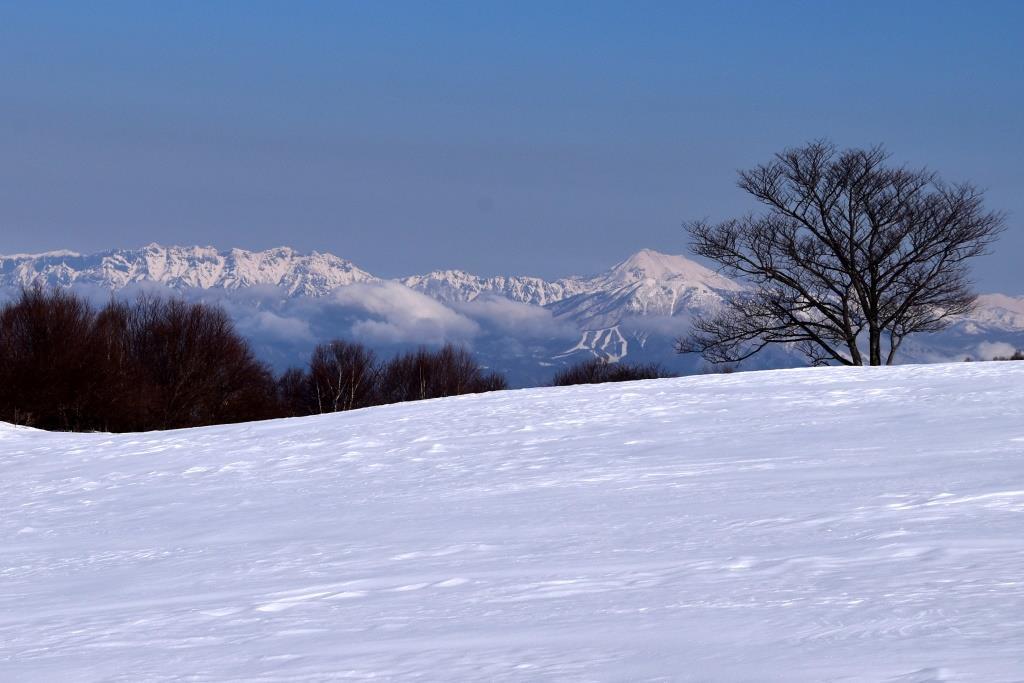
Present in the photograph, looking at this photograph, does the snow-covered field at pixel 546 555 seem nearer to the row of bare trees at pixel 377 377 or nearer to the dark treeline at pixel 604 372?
the dark treeline at pixel 604 372

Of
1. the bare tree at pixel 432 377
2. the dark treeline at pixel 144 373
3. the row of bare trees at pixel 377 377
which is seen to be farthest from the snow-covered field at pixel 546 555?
the bare tree at pixel 432 377

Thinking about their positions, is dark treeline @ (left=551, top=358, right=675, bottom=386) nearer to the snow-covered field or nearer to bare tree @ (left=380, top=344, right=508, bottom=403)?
bare tree @ (left=380, top=344, right=508, bottom=403)

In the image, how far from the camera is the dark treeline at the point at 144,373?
4772 cm

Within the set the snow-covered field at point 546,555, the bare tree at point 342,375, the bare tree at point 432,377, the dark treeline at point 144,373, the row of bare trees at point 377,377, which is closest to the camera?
the snow-covered field at point 546,555

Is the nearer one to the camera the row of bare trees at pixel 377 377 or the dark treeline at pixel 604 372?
the dark treeline at pixel 604 372

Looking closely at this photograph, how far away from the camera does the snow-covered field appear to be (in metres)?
4.91

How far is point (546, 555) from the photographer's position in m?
7.38

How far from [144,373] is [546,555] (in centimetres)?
4975

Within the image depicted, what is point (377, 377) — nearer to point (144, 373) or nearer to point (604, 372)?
point (604, 372)

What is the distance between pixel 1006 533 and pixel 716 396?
12.4 metres

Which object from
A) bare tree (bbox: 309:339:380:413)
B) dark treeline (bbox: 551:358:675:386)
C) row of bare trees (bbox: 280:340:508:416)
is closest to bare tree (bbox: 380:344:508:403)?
row of bare trees (bbox: 280:340:508:416)

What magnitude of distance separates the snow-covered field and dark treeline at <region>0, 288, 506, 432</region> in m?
24.3

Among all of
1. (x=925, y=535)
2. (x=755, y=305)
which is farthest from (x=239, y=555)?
(x=755, y=305)

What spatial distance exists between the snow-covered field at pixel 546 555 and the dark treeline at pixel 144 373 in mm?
24269
